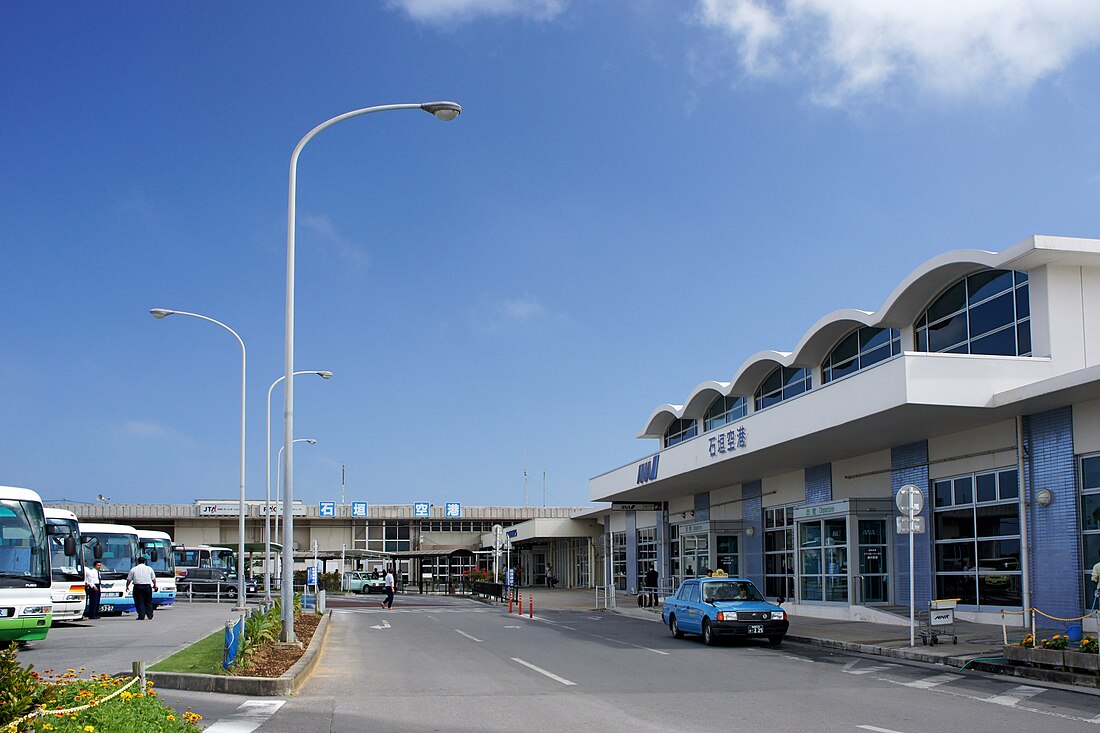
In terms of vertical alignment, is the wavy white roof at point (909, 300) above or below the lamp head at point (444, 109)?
below

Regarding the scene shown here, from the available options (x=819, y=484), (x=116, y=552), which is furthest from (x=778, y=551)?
(x=116, y=552)

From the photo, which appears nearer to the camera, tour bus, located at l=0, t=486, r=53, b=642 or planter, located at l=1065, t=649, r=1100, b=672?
planter, located at l=1065, t=649, r=1100, b=672

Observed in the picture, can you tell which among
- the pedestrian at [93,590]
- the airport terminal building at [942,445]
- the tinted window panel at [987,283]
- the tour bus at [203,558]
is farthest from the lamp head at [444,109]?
the tour bus at [203,558]

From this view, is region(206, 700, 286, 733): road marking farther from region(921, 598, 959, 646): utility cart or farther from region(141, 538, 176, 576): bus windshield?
region(141, 538, 176, 576): bus windshield

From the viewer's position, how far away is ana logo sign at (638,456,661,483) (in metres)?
39.7

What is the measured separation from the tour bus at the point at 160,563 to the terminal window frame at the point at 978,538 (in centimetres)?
2714

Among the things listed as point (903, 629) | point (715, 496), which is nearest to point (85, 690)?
point (903, 629)

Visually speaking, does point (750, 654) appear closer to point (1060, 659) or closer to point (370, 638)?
point (1060, 659)

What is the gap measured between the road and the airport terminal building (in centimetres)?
548

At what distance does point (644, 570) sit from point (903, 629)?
28.1 meters

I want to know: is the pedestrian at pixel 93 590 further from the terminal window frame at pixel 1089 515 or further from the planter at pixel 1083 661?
the planter at pixel 1083 661

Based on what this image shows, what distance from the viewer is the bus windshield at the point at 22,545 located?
17.6 meters

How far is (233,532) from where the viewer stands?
3403 inches

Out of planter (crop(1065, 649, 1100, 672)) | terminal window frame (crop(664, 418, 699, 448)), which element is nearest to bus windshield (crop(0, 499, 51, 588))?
planter (crop(1065, 649, 1100, 672))
